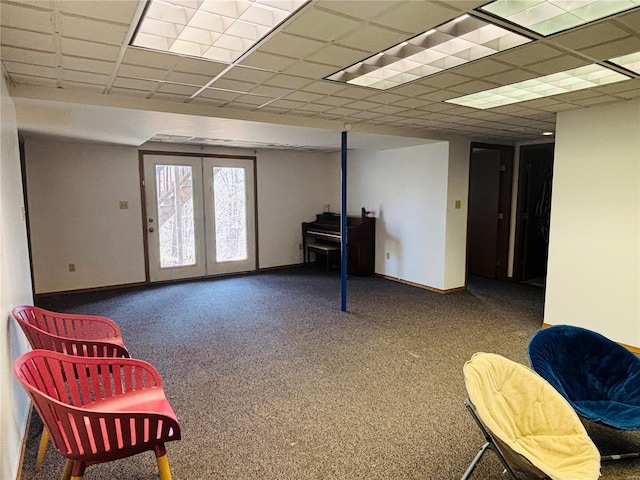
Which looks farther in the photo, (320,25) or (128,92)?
(128,92)

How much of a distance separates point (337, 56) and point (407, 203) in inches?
163

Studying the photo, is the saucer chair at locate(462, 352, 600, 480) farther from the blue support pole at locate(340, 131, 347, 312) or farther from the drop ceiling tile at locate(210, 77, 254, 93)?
the blue support pole at locate(340, 131, 347, 312)

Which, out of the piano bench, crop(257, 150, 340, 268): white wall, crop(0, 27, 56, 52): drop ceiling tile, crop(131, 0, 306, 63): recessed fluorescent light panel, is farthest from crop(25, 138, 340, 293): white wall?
crop(131, 0, 306, 63): recessed fluorescent light panel

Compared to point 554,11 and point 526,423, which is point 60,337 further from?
point 554,11

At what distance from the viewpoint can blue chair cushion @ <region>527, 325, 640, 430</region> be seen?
2.32 metres

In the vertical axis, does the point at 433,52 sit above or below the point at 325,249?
above

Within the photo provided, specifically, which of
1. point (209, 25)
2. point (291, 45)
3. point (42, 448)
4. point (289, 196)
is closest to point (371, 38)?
point (291, 45)

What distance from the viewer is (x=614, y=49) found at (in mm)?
2287

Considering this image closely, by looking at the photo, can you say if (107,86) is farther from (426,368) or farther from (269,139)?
Answer: (426,368)

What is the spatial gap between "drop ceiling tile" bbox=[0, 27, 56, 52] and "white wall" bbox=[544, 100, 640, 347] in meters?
4.30

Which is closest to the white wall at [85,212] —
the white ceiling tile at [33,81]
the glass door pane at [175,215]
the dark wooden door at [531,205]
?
the glass door pane at [175,215]

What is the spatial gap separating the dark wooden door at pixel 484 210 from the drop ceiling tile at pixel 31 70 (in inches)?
222

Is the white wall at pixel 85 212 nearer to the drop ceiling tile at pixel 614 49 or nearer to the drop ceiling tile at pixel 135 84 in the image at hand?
the drop ceiling tile at pixel 135 84

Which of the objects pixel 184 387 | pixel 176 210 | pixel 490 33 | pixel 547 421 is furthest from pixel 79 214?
pixel 547 421
